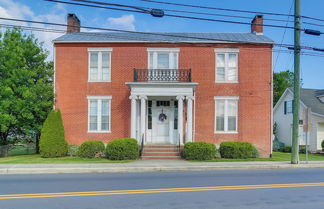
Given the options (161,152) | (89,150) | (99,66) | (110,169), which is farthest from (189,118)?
(99,66)

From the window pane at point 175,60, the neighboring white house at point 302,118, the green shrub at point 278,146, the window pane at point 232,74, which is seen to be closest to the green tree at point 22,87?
the window pane at point 175,60

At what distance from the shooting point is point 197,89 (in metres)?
17.0

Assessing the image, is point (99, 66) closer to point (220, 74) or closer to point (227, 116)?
point (220, 74)

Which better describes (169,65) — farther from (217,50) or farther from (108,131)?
(108,131)

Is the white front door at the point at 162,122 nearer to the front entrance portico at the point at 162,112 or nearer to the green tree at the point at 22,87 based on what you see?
the front entrance portico at the point at 162,112

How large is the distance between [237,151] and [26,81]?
15159 mm

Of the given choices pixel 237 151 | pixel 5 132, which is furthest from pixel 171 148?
pixel 5 132

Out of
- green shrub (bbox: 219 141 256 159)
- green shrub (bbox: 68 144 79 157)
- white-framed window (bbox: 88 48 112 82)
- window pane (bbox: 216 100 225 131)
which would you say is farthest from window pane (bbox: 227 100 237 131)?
green shrub (bbox: 68 144 79 157)

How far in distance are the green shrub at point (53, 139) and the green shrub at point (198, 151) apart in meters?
8.09

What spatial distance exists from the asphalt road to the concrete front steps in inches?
202

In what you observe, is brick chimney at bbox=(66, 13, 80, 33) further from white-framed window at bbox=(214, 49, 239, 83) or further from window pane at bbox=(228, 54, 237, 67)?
window pane at bbox=(228, 54, 237, 67)

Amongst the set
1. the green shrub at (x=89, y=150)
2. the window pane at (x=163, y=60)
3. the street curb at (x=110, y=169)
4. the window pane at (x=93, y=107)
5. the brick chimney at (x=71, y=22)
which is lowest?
the street curb at (x=110, y=169)

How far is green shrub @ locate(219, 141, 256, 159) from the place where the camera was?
49.0ft

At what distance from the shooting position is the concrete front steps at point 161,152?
575 inches
